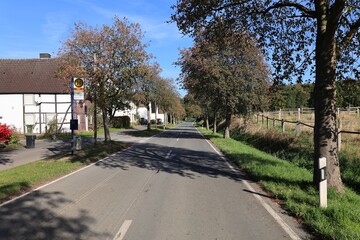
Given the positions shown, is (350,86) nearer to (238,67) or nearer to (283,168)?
(283,168)

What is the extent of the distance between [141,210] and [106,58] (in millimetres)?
17969

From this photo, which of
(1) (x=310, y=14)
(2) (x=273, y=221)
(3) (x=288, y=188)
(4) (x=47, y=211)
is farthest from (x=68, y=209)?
(1) (x=310, y=14)

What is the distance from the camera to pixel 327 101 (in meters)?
9.08

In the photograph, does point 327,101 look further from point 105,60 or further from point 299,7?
point 105,60

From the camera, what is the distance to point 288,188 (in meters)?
9.52

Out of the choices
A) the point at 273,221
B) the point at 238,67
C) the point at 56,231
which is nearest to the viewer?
the point at 56,231

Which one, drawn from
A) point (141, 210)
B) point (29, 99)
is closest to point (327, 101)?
point (141, 210)

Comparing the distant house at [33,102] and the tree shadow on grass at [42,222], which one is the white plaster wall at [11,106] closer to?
the distant house at [33,102]

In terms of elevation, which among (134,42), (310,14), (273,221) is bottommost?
(273,221)

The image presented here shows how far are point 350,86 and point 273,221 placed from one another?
5224mm

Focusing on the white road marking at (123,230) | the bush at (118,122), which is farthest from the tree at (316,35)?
the bush at (118,122)

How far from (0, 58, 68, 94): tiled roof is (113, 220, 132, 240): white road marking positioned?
120ft

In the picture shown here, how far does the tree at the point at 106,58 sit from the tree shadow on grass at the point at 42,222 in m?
15.6

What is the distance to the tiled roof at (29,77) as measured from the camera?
42.4 meters
